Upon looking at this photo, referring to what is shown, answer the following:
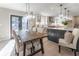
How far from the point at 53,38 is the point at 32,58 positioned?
3.55 meters

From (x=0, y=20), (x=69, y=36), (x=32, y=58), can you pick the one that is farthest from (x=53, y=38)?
(x=32, y=58)

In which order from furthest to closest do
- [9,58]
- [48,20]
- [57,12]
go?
[57,12] < [48,20] < [9,58]

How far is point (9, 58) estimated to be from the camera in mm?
1326

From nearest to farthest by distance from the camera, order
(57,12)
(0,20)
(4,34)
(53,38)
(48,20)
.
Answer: (0,20), (4,34), (48,20), (57,12), (53,38)

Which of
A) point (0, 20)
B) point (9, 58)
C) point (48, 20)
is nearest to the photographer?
point (9, 58)

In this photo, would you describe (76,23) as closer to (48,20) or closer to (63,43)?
(63,43)

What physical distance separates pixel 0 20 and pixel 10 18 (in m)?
0.33

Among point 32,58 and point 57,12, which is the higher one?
point 57,12

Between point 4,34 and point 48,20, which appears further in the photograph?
point 48,20

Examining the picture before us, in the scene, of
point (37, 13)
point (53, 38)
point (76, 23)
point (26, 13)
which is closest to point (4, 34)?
point (26, 13)

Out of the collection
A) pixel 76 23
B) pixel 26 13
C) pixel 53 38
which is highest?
pixel 26 13

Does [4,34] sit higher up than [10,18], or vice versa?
[10,18]

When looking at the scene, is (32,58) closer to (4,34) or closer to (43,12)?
(4,34)

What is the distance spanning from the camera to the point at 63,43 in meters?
3.31
